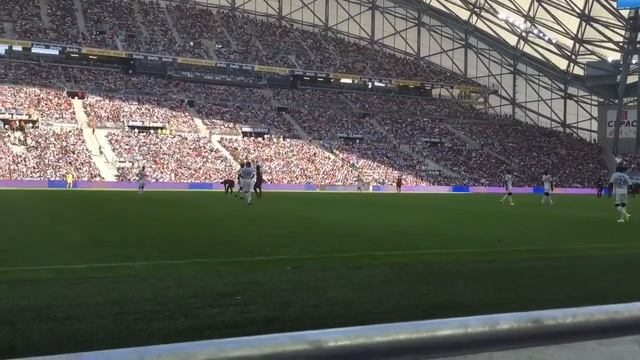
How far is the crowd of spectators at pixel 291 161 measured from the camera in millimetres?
50406

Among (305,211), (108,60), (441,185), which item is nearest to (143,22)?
(108,60)

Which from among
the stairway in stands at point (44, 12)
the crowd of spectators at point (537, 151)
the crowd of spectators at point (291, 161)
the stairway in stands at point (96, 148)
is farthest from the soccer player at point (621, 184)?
the stairway in stands at point (44, 12)

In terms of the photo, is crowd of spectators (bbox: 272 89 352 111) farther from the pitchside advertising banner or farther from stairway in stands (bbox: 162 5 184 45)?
the pitchside advertising banner

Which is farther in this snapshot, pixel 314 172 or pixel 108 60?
pixel 108 60

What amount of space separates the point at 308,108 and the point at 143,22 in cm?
2076

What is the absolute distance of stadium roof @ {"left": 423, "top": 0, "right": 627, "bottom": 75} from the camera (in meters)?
54.7

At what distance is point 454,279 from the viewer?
Result: 8008 millimetres

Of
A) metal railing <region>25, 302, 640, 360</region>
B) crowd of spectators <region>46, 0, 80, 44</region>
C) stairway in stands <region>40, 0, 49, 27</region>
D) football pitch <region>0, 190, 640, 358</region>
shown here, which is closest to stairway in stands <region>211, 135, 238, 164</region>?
crowd of spectators <region>46, 0, 80, 44</region>

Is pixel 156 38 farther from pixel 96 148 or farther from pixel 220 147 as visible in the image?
pixel 96 148

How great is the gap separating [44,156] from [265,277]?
41228mm

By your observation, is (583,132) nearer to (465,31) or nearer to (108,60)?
(465,31)

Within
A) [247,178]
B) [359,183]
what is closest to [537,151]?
[359,183]

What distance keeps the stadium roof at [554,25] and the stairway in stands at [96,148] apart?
39702 mm

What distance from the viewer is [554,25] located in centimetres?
5972
